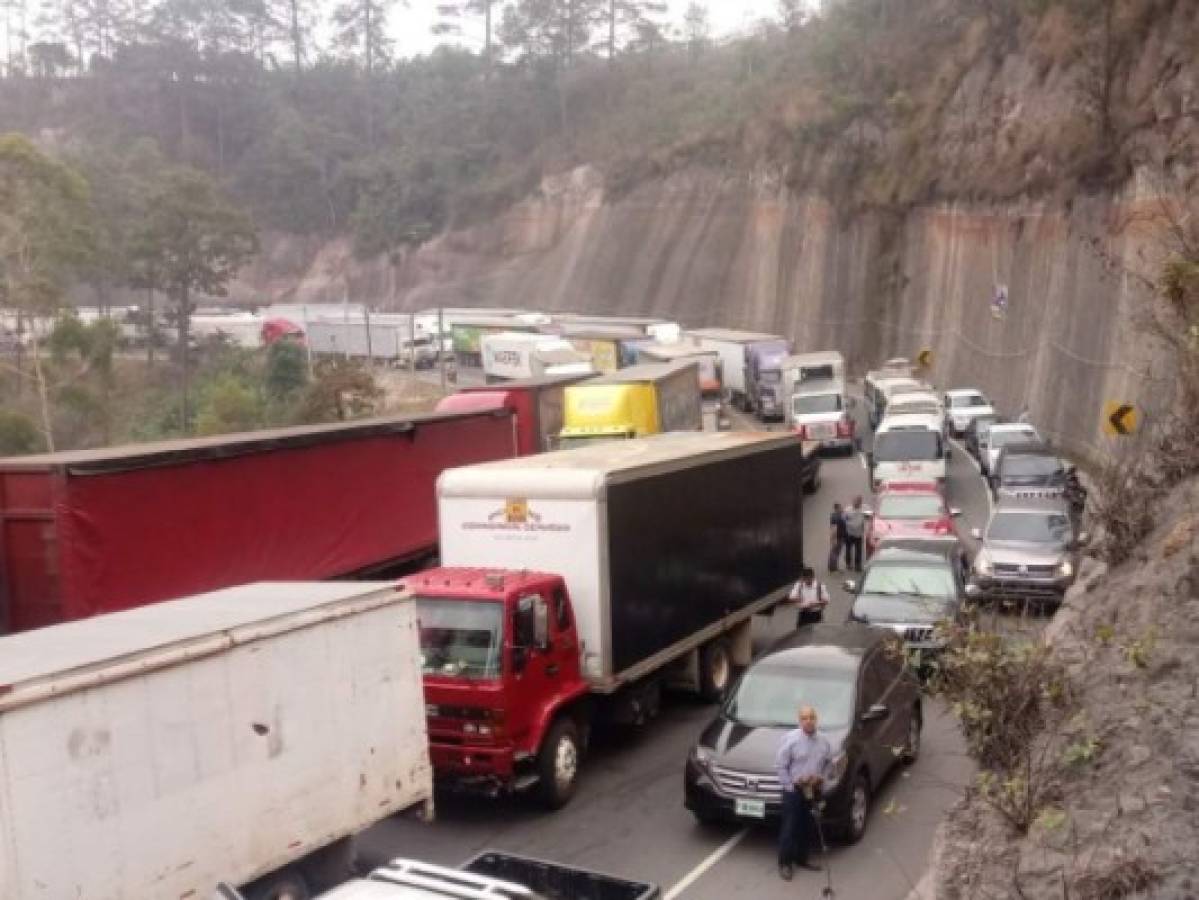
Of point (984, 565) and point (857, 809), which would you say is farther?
point (984, 565)

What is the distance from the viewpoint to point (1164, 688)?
8500 millimetres

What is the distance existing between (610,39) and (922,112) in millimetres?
57788

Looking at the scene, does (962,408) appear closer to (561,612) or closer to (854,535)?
(854,535)

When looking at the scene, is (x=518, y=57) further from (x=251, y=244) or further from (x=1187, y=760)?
(x=1187, y=760)

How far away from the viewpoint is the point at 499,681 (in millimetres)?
11328

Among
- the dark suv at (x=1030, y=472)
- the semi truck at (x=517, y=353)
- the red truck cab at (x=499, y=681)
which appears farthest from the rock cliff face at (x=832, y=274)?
the semi truck at (x=517, y=353)

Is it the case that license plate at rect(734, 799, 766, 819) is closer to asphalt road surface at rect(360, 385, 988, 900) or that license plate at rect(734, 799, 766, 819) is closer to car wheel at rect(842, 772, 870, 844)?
asphalt road surface at rect(360, 385, 988, 900)

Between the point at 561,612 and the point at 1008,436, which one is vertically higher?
the point at 561,612

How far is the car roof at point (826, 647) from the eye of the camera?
468 inches

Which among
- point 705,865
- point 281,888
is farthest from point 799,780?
point 281,888

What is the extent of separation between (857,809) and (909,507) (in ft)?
40.7

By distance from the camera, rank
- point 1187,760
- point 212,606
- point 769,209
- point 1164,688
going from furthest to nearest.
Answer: point 769,209 → point 212,606 → point 1164,688 → point 1187,760

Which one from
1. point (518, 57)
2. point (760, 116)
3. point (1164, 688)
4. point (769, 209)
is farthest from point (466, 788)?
point (518, 57)

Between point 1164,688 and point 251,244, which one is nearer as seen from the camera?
point 1164,688
